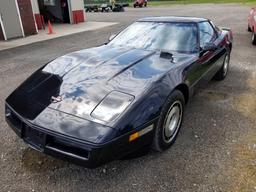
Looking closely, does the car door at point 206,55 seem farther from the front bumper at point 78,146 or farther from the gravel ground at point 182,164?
the front bumper at point 78,146

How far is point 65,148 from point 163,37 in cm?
225

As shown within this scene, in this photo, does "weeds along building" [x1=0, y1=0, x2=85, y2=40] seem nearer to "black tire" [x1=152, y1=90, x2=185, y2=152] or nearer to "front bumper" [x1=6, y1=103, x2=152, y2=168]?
"front bumper" [x1=6, y1=103, x2=152, y2=168]

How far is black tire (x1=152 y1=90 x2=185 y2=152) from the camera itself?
8.10ft

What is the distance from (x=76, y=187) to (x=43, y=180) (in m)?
0.37

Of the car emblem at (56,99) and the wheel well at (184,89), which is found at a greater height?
the car emblem at (56,99)

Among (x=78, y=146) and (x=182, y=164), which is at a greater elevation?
(x=78, y=146)

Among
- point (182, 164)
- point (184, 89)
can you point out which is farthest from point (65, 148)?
point (184, 89)

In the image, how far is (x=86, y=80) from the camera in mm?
2621

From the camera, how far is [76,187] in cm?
232

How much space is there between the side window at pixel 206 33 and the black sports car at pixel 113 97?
3.4 inches

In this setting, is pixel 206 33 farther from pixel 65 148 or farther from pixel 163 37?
pixel 65 148

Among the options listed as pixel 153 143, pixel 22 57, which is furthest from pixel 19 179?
pixel 22 57

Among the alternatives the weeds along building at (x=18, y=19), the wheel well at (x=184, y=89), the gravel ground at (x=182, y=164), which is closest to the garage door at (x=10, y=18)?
the weeds along building at (x=18, y=19)

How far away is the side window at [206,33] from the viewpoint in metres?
3.75
